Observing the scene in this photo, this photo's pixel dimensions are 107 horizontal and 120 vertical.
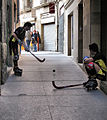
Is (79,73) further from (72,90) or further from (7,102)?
(7,102)

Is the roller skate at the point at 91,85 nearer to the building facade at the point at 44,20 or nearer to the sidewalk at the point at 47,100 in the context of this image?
the sidewalk at the point at 47,100

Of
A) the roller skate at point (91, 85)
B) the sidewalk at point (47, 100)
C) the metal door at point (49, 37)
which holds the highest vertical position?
the metal door at point (49, 37)

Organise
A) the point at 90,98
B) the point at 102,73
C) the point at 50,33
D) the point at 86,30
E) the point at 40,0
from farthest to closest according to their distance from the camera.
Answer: the point at 40,0 → the point at 50,33 → the point at 86,30 → the point at 102,73 → the point at 90,98

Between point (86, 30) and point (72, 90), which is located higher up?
point (86, 30)

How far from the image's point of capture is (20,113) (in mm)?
5004

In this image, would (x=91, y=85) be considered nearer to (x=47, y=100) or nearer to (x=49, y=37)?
(x=47, y=100)

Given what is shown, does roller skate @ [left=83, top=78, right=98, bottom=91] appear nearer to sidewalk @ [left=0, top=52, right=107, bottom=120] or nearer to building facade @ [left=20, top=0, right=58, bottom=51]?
sidewalk @ [left=0, top=52, right=107, bottom=120]

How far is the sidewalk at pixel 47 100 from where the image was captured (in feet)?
16.1

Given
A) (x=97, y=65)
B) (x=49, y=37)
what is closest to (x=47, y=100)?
(x=97, y=65)

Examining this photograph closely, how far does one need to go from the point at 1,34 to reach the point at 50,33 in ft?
60.5

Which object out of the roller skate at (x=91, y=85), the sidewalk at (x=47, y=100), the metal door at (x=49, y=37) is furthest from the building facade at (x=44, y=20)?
the roller skate at (x=91, y=85)

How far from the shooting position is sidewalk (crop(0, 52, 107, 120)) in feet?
16.1

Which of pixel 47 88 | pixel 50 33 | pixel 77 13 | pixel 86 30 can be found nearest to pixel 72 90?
pixel 47 88

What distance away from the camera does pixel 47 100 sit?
609 cm
